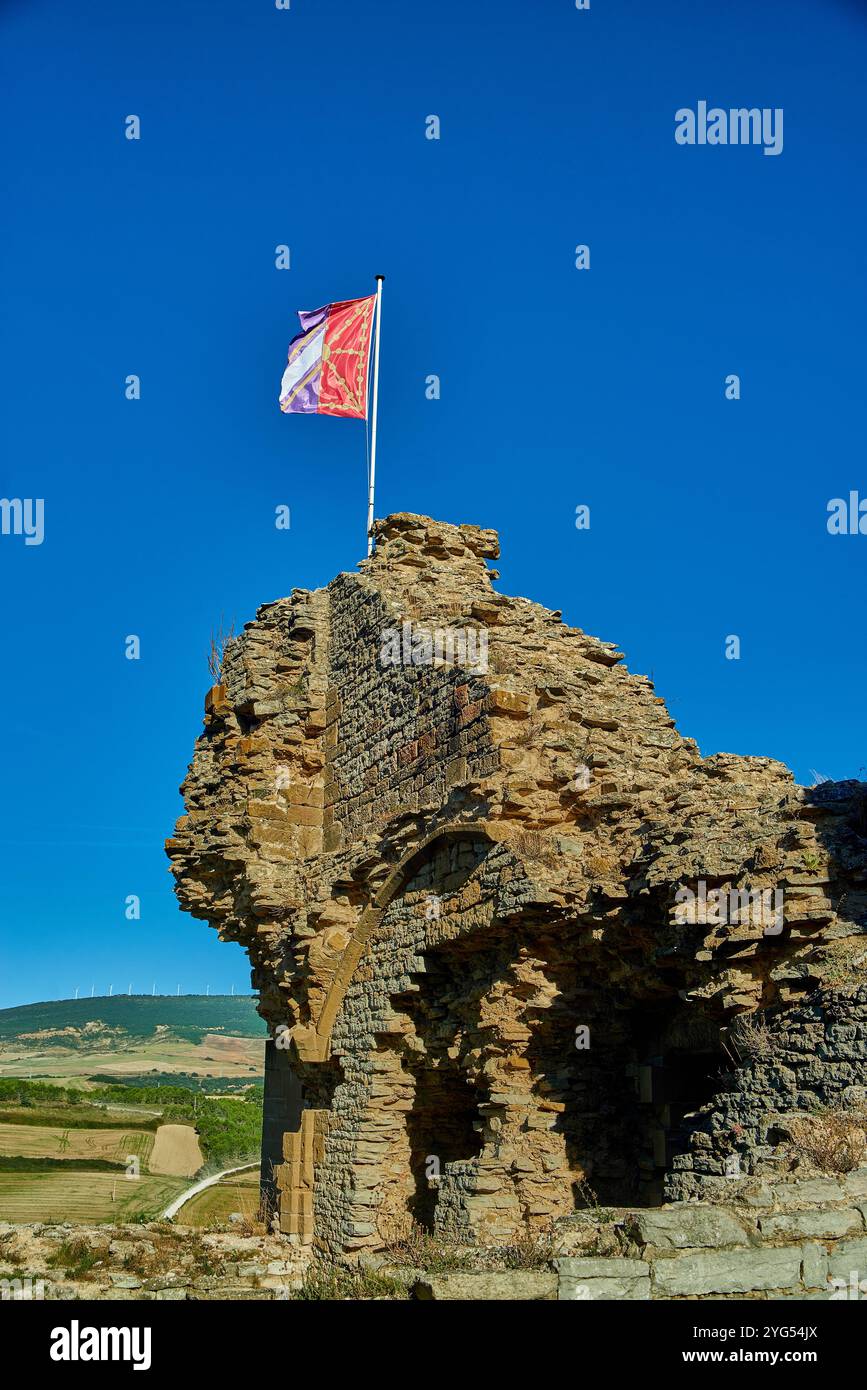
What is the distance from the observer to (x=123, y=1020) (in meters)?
87.8

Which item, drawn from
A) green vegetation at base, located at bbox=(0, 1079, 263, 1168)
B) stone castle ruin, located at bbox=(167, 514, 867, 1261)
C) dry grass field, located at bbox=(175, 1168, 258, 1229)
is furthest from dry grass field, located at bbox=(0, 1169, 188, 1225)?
green vegetation at base, located at bbox=(0, 1079, 263, 1168)

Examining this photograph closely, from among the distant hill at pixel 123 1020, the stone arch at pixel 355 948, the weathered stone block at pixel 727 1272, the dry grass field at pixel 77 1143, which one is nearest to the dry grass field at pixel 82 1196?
the dry grass field at pixel 77 1143

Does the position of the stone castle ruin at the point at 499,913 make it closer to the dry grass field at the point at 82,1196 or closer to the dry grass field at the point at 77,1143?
the dry grass field at the point at 82,1196

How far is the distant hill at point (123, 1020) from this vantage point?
3236 inches

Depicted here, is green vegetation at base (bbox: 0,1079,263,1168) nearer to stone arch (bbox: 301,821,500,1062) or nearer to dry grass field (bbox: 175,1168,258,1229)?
dry grass field (bbox: 175,1168,258,1229)

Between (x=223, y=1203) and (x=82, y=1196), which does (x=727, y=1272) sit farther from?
(x=82, y=1196)

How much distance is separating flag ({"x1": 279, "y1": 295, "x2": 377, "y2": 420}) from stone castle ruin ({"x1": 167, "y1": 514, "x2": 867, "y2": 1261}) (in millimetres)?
3100

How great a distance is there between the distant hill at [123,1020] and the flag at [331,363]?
64336 millimetres

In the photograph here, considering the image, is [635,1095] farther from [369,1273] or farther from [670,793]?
[369,1273]

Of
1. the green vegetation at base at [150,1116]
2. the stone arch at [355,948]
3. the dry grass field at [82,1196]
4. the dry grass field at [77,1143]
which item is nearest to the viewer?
the stone arch at [355,948]

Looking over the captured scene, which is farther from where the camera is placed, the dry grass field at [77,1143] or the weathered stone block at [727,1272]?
the dry grass field at [77,1143]

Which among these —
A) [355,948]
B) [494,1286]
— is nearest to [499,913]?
[355,948]

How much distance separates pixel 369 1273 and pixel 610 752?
222 inches
